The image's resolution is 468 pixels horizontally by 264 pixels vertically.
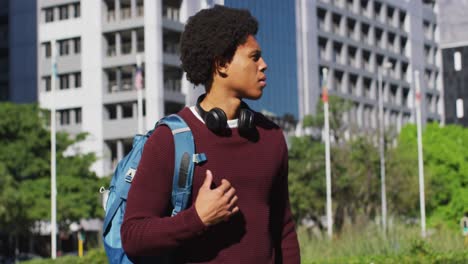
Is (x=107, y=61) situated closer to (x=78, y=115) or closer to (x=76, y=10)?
(x=76, y=10)

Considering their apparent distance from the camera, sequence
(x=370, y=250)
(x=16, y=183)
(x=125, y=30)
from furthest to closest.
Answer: (x=125, y=30) < (x=16, y=183) < (x=370, y=250)

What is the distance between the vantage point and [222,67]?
137 inches

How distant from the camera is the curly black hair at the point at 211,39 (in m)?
3.43

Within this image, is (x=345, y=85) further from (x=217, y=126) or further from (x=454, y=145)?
(x=217, y=126)

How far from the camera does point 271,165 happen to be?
350cm

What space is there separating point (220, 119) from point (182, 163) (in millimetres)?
215

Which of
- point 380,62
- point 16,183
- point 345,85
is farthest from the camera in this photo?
point 380,62

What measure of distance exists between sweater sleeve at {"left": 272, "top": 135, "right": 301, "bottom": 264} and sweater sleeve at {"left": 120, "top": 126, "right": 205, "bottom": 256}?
1.65 feet

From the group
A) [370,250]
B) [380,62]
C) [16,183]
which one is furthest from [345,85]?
[370,250]

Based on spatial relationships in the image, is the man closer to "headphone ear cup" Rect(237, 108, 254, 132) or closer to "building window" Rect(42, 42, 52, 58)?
"headphone ear cup" Rect(237, 108, 254, 132)

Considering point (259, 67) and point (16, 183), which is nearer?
point (259, 67)

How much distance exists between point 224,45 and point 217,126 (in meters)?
0.29

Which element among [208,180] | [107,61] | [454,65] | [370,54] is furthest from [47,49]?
[208,180]

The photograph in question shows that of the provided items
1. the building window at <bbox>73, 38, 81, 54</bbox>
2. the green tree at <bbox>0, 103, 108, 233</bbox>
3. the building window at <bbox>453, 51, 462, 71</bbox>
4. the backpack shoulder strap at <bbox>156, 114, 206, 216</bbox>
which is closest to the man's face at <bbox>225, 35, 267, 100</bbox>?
the backpack shoulder strap at <bbox>156, 114, 206, 216</bbox>
